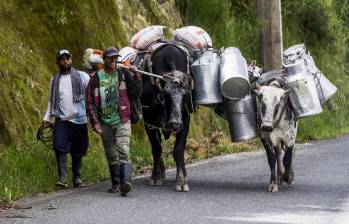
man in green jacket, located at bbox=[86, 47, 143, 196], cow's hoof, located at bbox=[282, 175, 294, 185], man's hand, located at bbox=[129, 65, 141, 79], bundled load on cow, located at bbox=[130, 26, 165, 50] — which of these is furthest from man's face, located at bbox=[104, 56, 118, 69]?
cow's hoof, located at bbox=[282, 175, 294, 185]

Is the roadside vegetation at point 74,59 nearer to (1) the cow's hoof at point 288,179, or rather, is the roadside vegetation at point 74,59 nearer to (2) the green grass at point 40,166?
(2) the green grass at point 40,166

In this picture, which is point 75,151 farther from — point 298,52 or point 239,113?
point 298,52

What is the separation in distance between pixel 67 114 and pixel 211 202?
279cm

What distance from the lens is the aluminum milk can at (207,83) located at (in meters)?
13.7

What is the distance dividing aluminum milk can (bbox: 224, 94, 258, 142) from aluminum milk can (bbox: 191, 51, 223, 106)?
387mm

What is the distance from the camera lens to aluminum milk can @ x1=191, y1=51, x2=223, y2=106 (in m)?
13.7

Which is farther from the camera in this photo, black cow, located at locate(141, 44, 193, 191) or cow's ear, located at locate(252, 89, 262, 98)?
cow's ear, located at locate(252, 89, 262, 98)

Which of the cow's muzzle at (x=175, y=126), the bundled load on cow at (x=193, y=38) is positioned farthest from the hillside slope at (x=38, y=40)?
the cow's muzzle at (x=175, y=126)

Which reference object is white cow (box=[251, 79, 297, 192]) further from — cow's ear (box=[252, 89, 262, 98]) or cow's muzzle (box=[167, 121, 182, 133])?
cow's muzzle (box=[167, 121, 182, 133])

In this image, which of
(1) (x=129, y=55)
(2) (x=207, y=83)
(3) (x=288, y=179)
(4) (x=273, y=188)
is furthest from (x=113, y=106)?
(3) (x=288, y=179)

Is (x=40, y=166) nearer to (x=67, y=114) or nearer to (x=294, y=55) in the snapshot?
(x=67, y=114)

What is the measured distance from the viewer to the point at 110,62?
41.4 ft

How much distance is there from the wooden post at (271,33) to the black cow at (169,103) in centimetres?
734

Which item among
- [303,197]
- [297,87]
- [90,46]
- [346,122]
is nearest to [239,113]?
[297,87]
